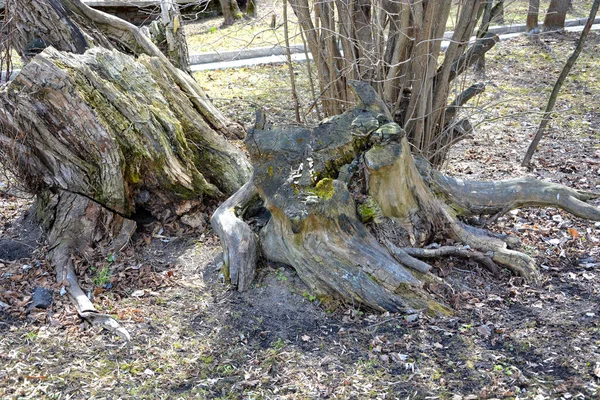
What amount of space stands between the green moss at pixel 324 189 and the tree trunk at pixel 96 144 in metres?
1.57

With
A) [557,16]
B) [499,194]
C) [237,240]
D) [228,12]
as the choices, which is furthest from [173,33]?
[557,16]

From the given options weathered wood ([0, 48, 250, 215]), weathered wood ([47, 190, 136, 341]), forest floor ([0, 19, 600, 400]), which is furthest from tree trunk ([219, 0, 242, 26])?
weathered wood ([47, 190, 136, 341])

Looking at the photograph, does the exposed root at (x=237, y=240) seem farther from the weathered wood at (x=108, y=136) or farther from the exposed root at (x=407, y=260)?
the exposed root at (x=407, y=260)

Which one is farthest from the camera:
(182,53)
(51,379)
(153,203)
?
(182,53)

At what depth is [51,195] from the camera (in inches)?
209

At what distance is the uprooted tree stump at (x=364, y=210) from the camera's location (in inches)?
166

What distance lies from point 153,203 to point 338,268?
2083 mm

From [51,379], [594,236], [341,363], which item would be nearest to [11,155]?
[51,379]

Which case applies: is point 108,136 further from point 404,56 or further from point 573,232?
point 573,232

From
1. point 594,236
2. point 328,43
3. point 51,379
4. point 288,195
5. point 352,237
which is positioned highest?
point 328,43

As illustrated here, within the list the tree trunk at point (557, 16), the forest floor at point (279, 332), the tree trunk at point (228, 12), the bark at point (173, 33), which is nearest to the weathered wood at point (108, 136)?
the forest floor at point (279, 332)

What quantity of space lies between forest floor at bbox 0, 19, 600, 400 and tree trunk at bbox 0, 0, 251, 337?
0.74 feet

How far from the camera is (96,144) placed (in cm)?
498

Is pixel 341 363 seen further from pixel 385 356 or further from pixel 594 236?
pixel 594 236
